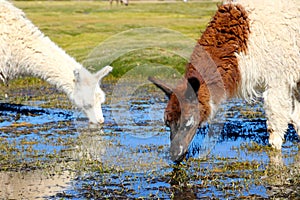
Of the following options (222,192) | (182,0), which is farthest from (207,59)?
(182,0)

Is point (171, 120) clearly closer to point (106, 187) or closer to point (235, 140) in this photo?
point (106, 187)

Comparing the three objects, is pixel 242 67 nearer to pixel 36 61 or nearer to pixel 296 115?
pixel 296 115

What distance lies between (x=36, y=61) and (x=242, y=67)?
3659 millimetres

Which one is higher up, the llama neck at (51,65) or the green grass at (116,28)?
the green grass at (116,28)

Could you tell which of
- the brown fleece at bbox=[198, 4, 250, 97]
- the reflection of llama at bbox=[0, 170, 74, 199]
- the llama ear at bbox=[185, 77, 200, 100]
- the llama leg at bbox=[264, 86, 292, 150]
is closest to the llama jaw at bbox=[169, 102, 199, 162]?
Result: the llama ear at bbox=[185, 77, 200, 100]

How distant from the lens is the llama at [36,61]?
10547 mm

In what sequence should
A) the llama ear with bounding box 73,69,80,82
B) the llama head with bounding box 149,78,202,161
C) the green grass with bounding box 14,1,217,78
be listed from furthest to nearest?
the green grass with bounding box 14,1,217,78
the llama ear with bounding box 73,69,80,82
the llama head with bounding box 149,78,202,161

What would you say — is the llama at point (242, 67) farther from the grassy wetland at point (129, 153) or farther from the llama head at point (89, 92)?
the llama head at point (89, 92)

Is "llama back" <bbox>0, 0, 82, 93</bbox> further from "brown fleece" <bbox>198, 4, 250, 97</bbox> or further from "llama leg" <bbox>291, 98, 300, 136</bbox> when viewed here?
"llama leg" <bbox>291, 98, 300, 136</bbox>

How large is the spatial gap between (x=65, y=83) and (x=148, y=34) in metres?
19.2

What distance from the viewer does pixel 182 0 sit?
63.4 m

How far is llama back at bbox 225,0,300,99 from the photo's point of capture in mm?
9062

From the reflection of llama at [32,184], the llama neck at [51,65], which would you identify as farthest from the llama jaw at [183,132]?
the llama neck at [51,65]

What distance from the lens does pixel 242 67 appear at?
29.4 ft
